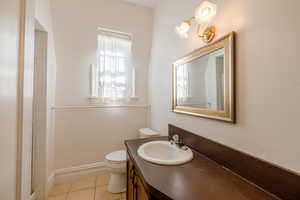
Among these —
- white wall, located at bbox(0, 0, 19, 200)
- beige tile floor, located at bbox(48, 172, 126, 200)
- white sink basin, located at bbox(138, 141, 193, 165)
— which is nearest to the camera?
white wall, located at bbox(0, 0, 19, 200)

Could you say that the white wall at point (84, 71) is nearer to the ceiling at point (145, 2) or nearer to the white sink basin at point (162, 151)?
the ceiling at point (145, 2)

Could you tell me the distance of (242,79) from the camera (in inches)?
35.0

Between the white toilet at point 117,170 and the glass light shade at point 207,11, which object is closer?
the glass light shade at point 207,11

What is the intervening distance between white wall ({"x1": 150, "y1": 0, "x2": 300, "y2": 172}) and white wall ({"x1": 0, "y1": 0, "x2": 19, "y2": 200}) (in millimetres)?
1185

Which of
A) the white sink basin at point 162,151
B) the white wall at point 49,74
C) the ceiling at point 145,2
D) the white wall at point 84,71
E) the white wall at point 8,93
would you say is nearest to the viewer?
the white wall at point 8,93

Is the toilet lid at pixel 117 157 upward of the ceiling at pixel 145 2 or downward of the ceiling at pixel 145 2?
downward

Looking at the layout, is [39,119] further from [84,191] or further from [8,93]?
[8,93]

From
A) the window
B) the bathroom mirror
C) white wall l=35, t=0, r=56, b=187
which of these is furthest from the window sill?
the bathroom mirror

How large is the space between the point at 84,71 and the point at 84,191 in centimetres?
163

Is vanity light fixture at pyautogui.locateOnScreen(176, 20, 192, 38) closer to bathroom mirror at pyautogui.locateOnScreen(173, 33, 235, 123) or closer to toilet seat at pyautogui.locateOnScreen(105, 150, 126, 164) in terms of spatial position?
bathroom mirror at pyautogui.locateOnScreen(173, 33, 235, 123)

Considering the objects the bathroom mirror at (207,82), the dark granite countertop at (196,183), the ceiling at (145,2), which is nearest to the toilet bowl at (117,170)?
the dark granite countertop at (196,183)

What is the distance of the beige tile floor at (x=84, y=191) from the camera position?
5.66 ft

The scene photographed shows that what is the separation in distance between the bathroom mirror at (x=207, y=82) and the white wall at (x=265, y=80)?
6 centimetres

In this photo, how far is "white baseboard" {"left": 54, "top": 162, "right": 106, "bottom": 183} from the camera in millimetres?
1989
